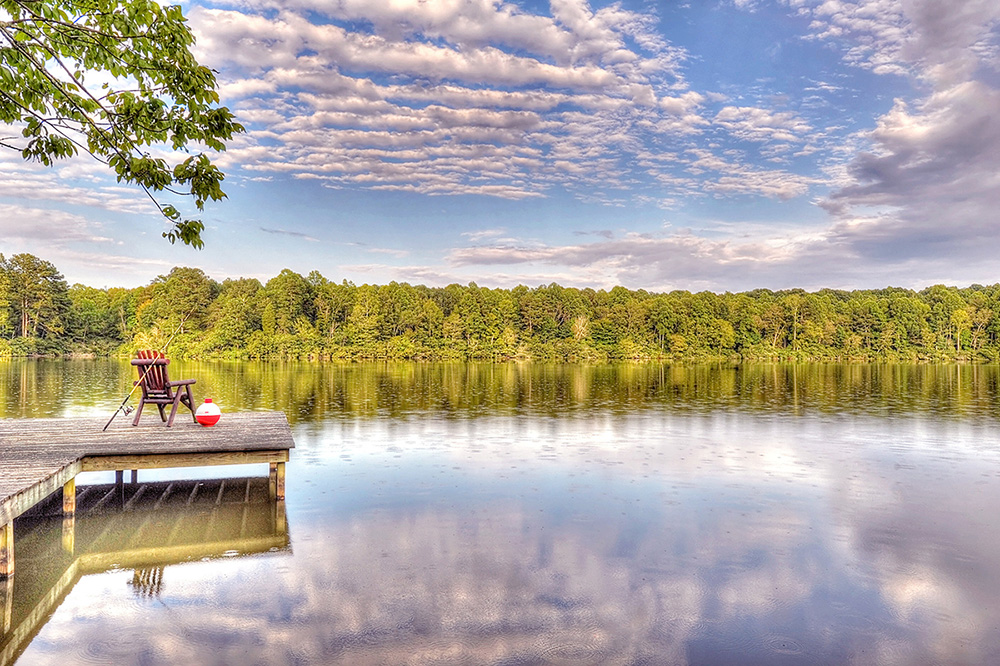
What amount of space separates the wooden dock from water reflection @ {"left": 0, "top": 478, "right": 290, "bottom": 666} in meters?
0.30

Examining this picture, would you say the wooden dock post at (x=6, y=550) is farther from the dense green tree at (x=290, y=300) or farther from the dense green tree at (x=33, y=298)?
the dense green tree at (x=33, y=298)

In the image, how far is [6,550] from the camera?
15.5ft

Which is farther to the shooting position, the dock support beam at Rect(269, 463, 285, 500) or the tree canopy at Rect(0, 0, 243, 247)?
the dock support beam at Rect(269, 463, 285, 500)

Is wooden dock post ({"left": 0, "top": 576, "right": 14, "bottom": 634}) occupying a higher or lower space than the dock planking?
lower

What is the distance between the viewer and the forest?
184ft

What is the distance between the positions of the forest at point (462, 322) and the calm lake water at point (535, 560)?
48026 mm

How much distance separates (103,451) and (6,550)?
163cm

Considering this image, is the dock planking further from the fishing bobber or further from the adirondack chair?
the adirondack chair

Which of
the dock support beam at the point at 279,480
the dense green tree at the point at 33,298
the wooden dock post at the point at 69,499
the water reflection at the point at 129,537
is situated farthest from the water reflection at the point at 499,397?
the dense green tree at the point at 33,298

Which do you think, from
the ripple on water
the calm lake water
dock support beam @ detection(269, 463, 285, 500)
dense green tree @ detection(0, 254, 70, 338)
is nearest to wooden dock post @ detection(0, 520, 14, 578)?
the calm lake water

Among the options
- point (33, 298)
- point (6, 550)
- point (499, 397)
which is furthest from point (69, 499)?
point (33, 298)

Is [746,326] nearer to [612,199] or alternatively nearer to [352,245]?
[612,199]

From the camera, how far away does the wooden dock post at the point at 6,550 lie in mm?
4695

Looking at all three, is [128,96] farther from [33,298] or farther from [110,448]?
[33,298]
